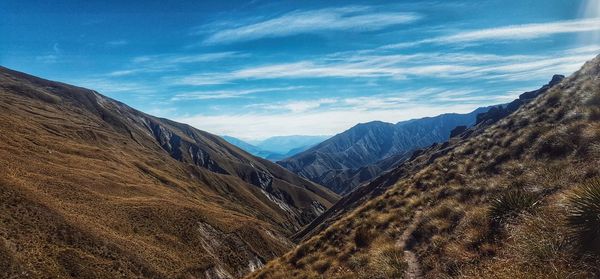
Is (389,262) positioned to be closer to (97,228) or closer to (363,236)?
(363,236)

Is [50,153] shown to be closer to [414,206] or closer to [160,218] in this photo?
[160,218]

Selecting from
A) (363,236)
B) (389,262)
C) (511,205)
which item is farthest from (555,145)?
(389,262)

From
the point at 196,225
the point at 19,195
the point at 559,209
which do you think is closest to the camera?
the point at 559,209

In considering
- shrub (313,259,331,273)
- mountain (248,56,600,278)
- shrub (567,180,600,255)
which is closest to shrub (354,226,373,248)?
mountain (248,56,600,278)

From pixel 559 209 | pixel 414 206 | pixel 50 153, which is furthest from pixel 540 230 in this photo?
pixel 50 153

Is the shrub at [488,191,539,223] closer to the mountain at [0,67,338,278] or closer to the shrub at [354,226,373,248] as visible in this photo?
the shrub at [354,226,373,248]

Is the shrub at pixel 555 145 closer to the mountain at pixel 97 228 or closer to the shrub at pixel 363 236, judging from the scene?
the shrub at pixel 363 236
